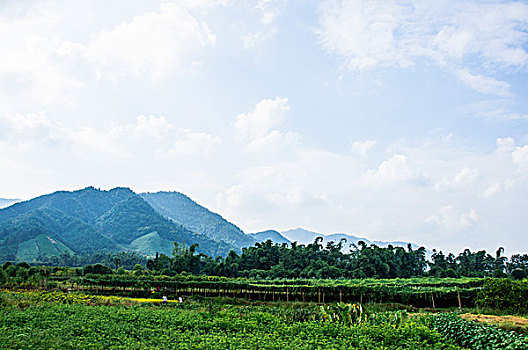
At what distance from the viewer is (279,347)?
8234 millimetres

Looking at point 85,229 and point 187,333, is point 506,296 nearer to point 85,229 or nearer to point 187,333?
point 187,333

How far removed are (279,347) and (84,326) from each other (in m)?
5.24

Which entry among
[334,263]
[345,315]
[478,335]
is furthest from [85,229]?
[478,335]

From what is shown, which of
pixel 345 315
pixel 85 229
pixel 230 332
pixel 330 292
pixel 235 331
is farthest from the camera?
pixel 85 229

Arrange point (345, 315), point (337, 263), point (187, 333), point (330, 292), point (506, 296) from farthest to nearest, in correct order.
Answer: point (337, 263) < point (330, 292) < point (506, 296) < point (345, 315) < point (187, 333)

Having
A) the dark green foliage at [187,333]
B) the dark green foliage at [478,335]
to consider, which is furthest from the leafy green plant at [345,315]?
the dark green foliage at [478,335]

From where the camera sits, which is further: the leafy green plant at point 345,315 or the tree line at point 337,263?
the tree line at point 337,263

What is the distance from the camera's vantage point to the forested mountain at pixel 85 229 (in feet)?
367

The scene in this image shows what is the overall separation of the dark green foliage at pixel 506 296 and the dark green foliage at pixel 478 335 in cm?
1051

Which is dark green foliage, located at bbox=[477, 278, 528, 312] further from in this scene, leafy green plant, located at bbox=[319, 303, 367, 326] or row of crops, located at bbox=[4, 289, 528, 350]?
leafy green plant, located at bbox=[319, 303, 367, 326]

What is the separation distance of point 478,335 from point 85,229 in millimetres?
151319

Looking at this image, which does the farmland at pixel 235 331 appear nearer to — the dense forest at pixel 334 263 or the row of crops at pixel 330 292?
the row of crops at pixel 330 292

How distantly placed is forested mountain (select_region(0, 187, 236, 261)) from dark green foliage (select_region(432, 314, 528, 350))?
4270 inches

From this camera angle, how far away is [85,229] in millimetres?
144000
